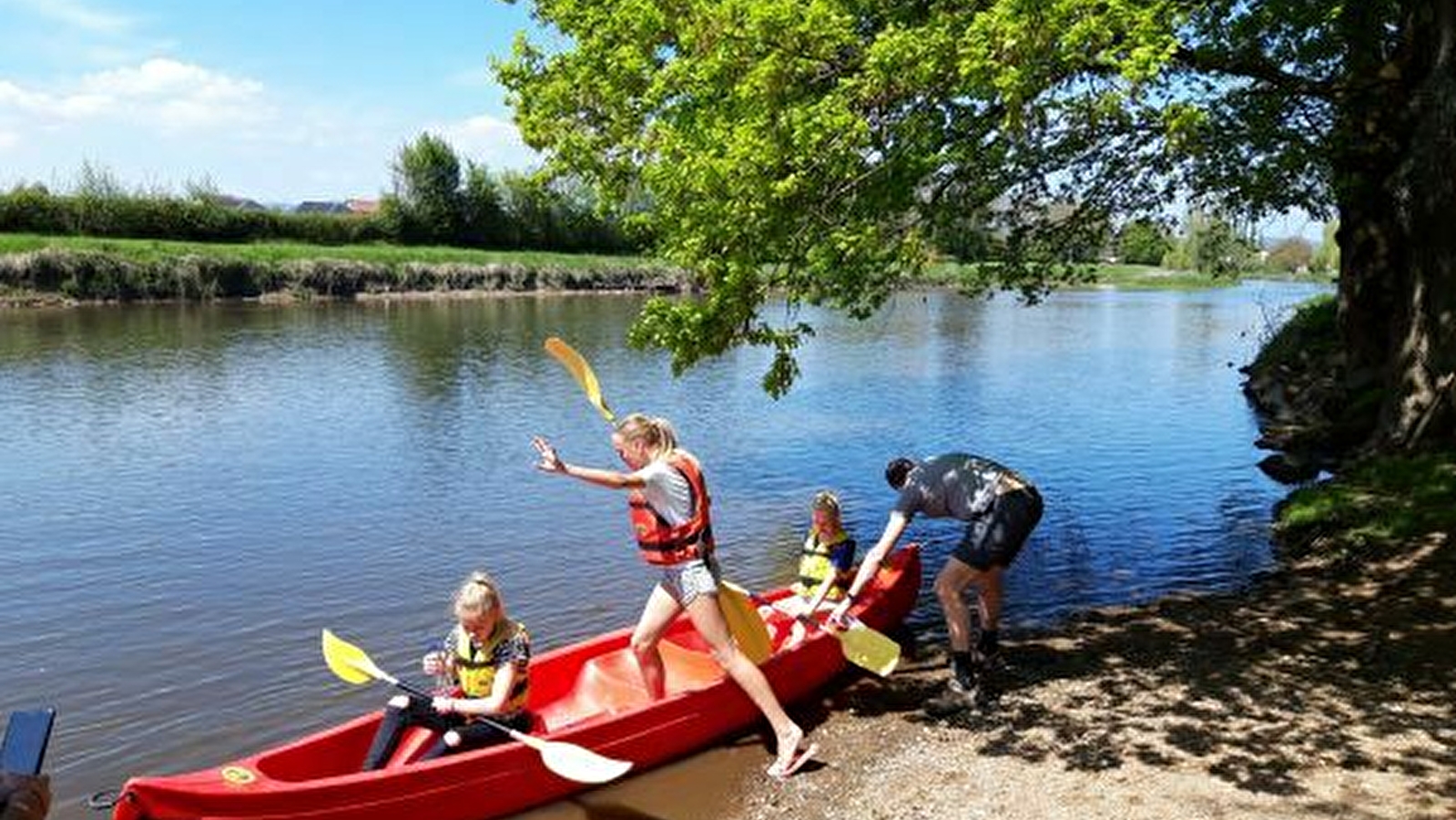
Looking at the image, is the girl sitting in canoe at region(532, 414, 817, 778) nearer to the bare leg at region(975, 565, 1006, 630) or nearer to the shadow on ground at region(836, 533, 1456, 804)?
the shadow on ground at region(836, 533, 1456, 804)

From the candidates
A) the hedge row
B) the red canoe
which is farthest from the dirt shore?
the hedge row

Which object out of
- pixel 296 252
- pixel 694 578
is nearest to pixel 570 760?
pixel 694 578

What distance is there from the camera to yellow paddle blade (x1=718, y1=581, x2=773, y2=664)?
8.78 metres

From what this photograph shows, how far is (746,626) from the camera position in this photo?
8812mm

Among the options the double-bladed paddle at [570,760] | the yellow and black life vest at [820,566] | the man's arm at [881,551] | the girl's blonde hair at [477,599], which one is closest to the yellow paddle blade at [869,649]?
the yellow and black life vest at [820,566]

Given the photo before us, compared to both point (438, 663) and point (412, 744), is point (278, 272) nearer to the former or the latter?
point (438, 663)

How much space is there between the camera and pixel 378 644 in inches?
436

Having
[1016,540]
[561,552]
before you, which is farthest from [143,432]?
[1016,540]

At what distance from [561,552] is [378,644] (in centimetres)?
321

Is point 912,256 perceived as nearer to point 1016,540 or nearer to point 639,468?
point 1016,540

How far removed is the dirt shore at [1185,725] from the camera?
689 cm

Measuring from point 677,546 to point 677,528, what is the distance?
126mm

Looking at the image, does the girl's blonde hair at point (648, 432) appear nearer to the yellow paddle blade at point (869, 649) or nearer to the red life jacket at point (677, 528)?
the red life jacket at point (677, 528)

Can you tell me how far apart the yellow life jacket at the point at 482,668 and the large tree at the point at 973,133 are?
3388 mm
